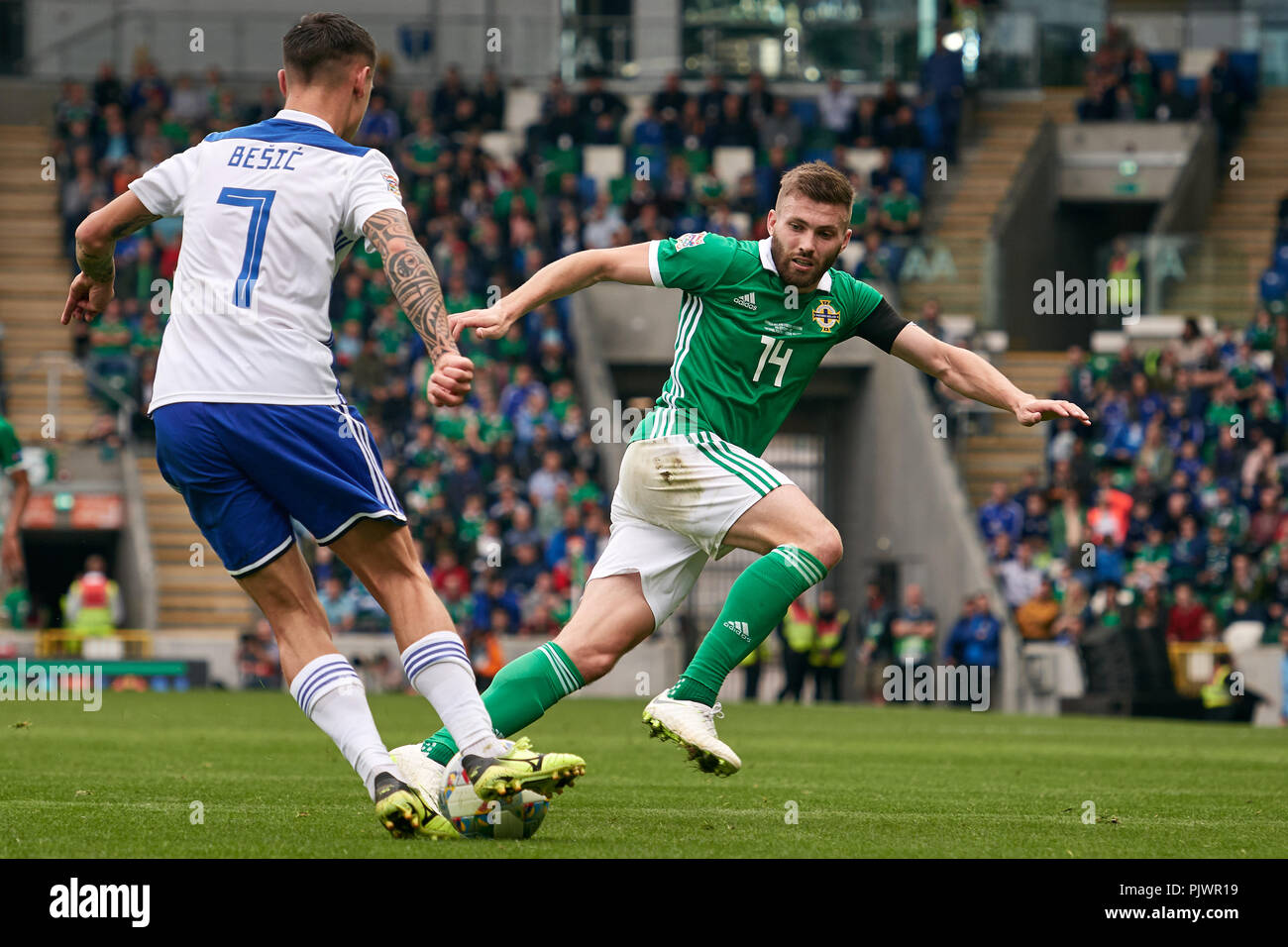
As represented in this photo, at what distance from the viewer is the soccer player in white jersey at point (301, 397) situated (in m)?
5.75

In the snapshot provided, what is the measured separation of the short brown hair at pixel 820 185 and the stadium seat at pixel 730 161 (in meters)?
23.1

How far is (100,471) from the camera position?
25781 millimetres

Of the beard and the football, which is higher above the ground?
the beard

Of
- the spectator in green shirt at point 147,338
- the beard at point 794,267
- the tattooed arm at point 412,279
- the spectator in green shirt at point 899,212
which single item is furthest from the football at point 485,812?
the spectator in green shirt at point 899,212

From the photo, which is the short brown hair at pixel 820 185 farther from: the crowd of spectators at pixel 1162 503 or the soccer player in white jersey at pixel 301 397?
the crowd of spectators at pixel 1162 503

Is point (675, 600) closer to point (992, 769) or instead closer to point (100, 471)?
point (992, 769)

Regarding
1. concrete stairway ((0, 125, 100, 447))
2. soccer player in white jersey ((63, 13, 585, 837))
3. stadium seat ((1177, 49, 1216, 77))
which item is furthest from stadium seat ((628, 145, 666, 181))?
soccer player in white jersey ((63, 13, 585, 837))

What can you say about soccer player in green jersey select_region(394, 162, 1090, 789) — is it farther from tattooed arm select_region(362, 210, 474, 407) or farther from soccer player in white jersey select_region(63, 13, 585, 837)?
tattooed arm select_region(362, 210, 474, 407)

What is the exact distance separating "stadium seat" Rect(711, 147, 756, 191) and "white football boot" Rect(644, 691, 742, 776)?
24.0m

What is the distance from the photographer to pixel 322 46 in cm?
597

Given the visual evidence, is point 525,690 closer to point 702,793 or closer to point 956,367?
point 702,793

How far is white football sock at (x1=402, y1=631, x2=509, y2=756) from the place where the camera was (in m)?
5.89
